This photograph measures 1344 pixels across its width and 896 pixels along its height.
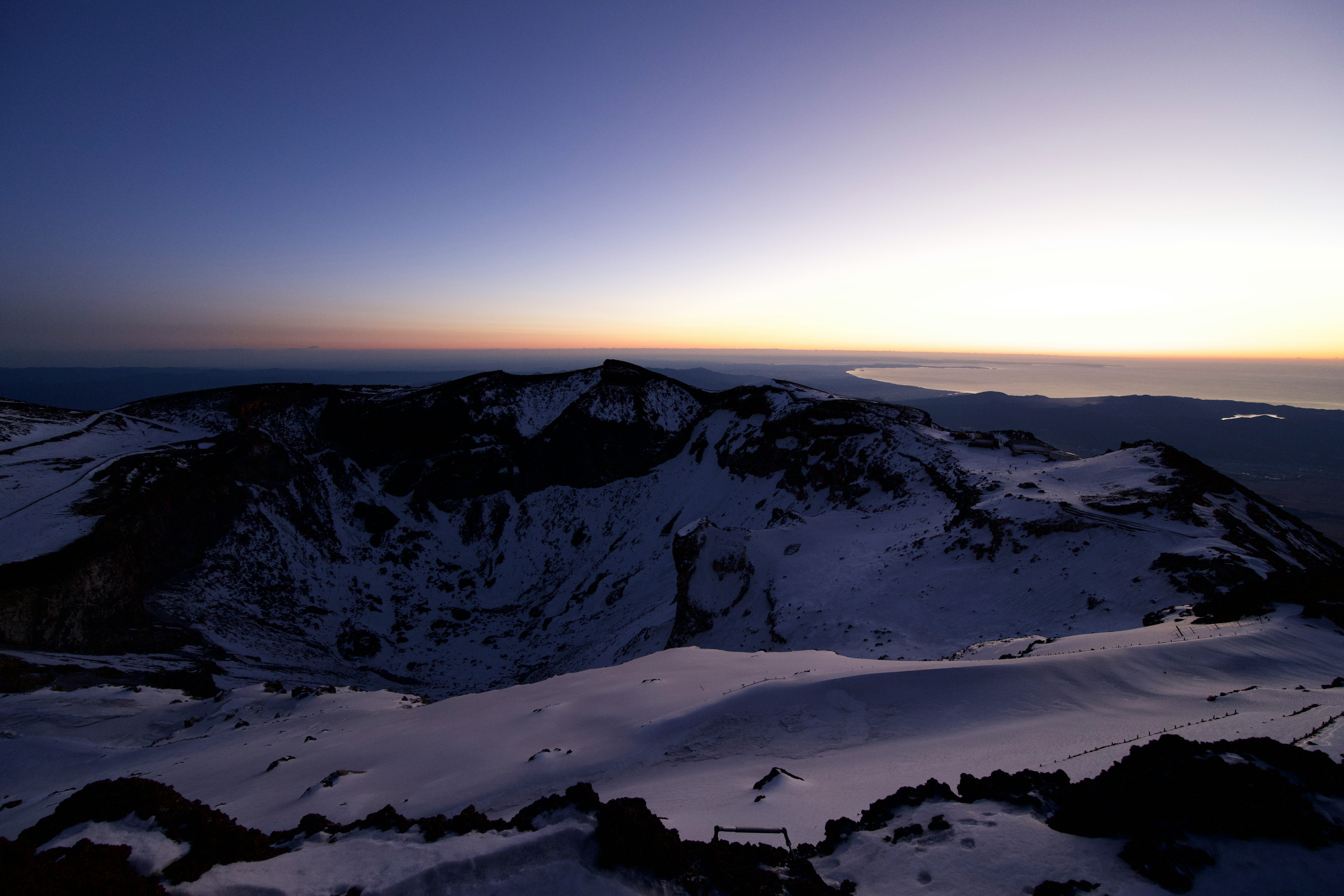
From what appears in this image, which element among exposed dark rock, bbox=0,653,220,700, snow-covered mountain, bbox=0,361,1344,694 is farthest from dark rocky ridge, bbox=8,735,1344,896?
exposed dark rock, bbox=0,653,220,700

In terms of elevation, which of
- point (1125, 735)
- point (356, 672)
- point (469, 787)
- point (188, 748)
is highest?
point (1125, 735)

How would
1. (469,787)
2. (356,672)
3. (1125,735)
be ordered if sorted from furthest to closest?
(356,672) < (469,787) < (1125,735)

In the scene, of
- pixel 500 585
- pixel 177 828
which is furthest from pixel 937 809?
pixel 500 585

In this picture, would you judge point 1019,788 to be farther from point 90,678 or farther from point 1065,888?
point 90,678

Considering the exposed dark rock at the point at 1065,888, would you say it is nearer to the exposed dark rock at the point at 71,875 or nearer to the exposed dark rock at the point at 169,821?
the exposed dark rock at the point at 71,875

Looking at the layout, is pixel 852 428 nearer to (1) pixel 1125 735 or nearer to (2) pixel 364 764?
(1) pixel 1125 735

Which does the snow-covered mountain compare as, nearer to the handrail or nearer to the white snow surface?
the white snow surface
